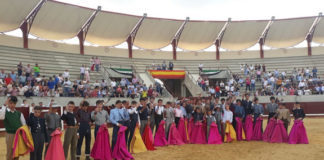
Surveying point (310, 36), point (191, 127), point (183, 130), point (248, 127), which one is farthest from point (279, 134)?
point (310, 36)

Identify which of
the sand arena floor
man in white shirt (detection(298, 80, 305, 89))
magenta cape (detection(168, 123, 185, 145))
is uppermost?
man in white shirt (detection(298, 80, 305, 89))

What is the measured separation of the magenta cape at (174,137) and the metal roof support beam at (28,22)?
1657 centimetres

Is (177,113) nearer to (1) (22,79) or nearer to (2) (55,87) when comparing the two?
(2) (55,87)

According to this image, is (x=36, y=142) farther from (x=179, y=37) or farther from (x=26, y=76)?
(x=179, y=37)

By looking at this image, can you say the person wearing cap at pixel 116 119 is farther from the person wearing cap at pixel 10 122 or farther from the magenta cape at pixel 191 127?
the magenta cape at pixel 191 127

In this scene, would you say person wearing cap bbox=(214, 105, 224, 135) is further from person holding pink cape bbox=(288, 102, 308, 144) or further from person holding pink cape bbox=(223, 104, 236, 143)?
person holding pink cape bbox=(288, 102, 308, 144)

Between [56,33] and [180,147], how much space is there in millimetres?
18782

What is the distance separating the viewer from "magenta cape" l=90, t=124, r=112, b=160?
7.59m

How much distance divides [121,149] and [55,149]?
1.91 m

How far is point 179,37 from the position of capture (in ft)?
99.9

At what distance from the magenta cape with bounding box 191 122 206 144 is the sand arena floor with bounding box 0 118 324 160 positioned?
48 centimetres

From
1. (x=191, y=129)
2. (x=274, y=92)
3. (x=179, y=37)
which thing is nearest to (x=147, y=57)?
(x=179, y=37)

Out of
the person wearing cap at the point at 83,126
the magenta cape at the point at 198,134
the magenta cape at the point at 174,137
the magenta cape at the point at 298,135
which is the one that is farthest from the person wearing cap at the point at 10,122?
the magenta cape at the point at 298,135

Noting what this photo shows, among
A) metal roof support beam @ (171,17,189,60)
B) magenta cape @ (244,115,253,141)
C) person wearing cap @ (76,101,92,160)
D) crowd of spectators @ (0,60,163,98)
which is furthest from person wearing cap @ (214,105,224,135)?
metal roof support beam @ (171,17,189,60)
